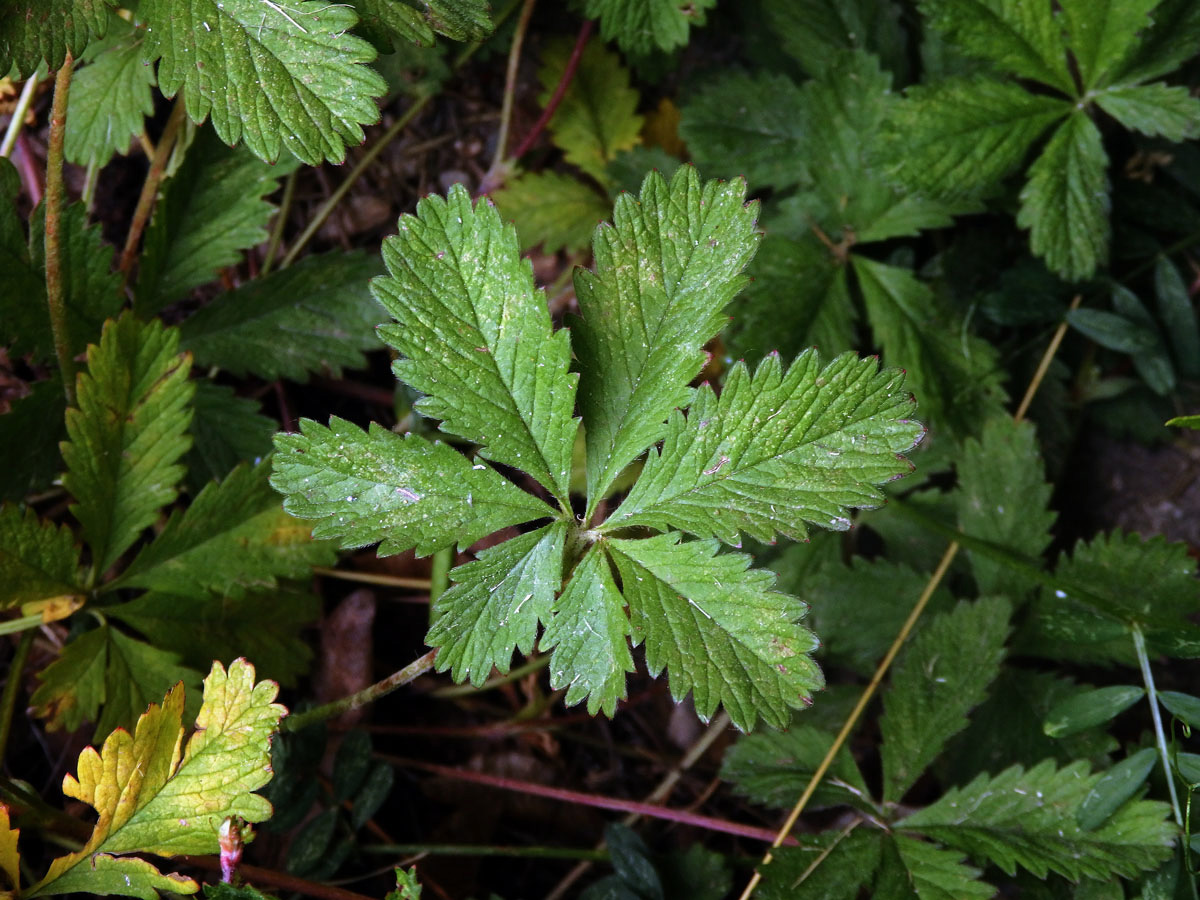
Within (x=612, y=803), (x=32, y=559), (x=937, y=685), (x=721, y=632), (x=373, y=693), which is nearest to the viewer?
(x=721, y=632)

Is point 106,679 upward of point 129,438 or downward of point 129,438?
downward

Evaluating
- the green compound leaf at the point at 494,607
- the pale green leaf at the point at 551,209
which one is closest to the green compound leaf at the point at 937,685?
the green compound leaf at the point at 494,607

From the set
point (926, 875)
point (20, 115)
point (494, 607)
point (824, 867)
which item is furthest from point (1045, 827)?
point (20, 115)

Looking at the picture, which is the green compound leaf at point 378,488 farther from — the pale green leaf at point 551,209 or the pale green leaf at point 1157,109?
the pale green leaf at point 1157,109

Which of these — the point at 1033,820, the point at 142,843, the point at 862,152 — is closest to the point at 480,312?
the point at 142,843

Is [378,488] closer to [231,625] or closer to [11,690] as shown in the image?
[231,625]

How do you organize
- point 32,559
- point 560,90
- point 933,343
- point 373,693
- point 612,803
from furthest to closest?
1. point 560,90
2. point 933,343
3. point 612,803
4. point 32,559
5. point 373,693

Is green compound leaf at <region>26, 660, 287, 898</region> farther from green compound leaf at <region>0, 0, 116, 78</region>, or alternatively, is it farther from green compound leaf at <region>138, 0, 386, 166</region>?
green compound leaf at <region>0, 0, 116, 78</region>

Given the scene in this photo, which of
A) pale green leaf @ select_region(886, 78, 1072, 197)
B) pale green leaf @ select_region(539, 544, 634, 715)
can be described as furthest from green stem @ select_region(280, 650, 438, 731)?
pale green leaf @ select_region(886, 78, 1072, 197)
